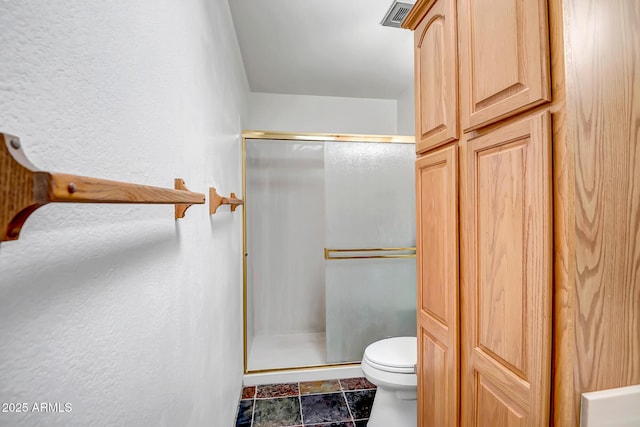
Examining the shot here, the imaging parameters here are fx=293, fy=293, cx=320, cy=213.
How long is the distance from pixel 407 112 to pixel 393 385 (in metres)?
2.25

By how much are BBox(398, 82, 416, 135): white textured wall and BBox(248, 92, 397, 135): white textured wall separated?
0.35 ft

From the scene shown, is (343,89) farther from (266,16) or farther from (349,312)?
(349,312)

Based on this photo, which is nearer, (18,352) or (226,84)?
(18,352)

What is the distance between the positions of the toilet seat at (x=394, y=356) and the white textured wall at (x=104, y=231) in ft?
3.09

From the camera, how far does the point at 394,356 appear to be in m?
1.60

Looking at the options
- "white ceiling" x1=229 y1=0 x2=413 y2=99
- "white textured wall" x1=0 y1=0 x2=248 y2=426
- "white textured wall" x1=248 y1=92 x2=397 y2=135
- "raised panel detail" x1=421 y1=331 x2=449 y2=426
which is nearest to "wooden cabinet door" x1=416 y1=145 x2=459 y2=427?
"raised panel detail" x1=421 y1=331 x2=449 y2=426

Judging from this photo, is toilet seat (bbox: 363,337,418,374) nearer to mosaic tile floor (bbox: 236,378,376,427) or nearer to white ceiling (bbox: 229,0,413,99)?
mosaic tile floor (bbox: 236,378,376,427)

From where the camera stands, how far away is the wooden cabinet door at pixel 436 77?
0.97 metres

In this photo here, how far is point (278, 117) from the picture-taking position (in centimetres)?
281

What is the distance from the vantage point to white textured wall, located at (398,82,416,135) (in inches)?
103

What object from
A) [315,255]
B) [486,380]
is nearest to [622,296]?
[486,380]

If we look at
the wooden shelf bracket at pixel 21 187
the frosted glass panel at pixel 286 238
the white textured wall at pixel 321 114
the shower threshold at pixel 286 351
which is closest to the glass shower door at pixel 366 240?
the shower threshold at pixel 286 351

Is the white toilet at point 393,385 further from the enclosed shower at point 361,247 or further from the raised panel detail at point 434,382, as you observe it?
the enclosed shower at point 361,247

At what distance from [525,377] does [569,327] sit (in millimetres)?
179
